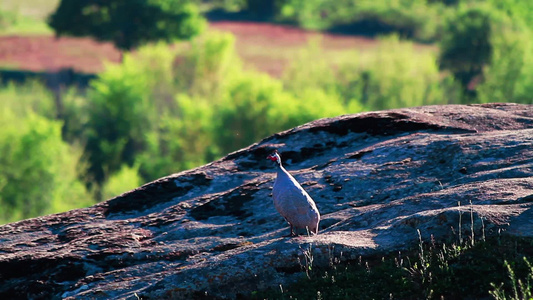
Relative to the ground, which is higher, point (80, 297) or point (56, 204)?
point (80, 297)

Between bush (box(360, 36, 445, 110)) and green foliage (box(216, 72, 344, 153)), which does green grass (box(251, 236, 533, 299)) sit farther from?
bush (box(360, 36, 445, 110))

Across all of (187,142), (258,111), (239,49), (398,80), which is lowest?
(187,142)

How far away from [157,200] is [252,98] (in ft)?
170

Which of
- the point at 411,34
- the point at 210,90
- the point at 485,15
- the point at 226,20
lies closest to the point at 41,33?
the point at 226,20

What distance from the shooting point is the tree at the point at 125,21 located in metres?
97.8

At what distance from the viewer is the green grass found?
37.1 ft


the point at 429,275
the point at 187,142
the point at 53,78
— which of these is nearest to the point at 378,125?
the point at 429,275

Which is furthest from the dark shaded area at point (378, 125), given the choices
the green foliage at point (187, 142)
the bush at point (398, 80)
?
the bush at point (398, 80)

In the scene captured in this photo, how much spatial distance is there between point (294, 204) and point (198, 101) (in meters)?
62.0

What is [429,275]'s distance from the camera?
11.4 meters

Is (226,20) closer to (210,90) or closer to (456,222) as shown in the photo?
(210,90)

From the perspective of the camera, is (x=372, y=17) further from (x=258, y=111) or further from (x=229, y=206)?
(x=229, y=206)

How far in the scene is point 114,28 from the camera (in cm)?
9900

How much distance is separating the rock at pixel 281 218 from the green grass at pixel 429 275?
0.78 ft
